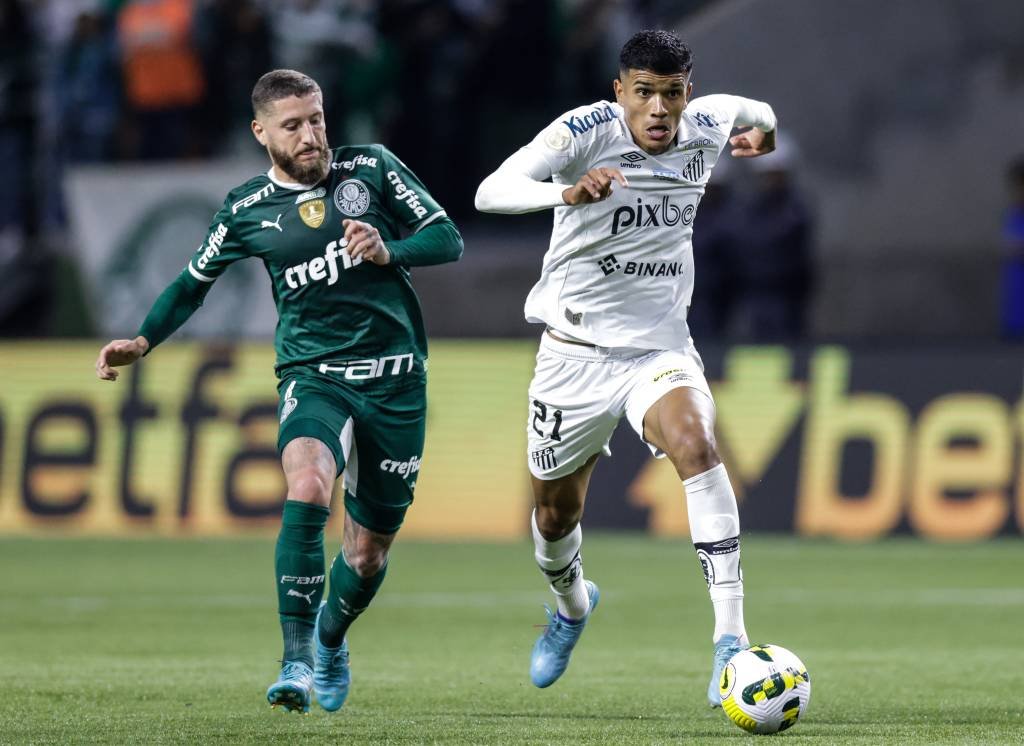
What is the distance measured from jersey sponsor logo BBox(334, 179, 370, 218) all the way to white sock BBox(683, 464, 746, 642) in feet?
5.38

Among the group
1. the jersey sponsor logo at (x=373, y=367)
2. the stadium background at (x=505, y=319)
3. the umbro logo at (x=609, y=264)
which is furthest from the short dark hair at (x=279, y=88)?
the stadium background at (x=505, y=319)

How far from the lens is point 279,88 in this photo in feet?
24.1

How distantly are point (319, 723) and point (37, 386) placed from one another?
1071cm

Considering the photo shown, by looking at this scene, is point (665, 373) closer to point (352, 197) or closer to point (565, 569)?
point (565, 569)

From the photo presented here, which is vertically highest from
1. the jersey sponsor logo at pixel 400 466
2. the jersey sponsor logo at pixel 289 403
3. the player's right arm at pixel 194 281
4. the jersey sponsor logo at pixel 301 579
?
the player's right arm at pixel 194 281

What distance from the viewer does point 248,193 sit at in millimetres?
7531

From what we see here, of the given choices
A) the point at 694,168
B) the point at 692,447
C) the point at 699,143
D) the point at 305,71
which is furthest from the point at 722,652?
the point at 305,71

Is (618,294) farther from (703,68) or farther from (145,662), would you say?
(703,68)

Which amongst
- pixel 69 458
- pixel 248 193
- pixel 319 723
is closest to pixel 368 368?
pixel 248 193

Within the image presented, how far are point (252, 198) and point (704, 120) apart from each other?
1.84 metres

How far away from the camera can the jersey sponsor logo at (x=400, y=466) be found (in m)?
7.54

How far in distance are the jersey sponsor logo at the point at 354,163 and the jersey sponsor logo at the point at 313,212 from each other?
19 centimetres

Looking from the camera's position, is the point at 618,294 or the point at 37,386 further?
the point at 37,386

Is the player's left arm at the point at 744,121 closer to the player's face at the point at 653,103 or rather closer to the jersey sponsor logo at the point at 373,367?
the player's face at the point at 653,103
